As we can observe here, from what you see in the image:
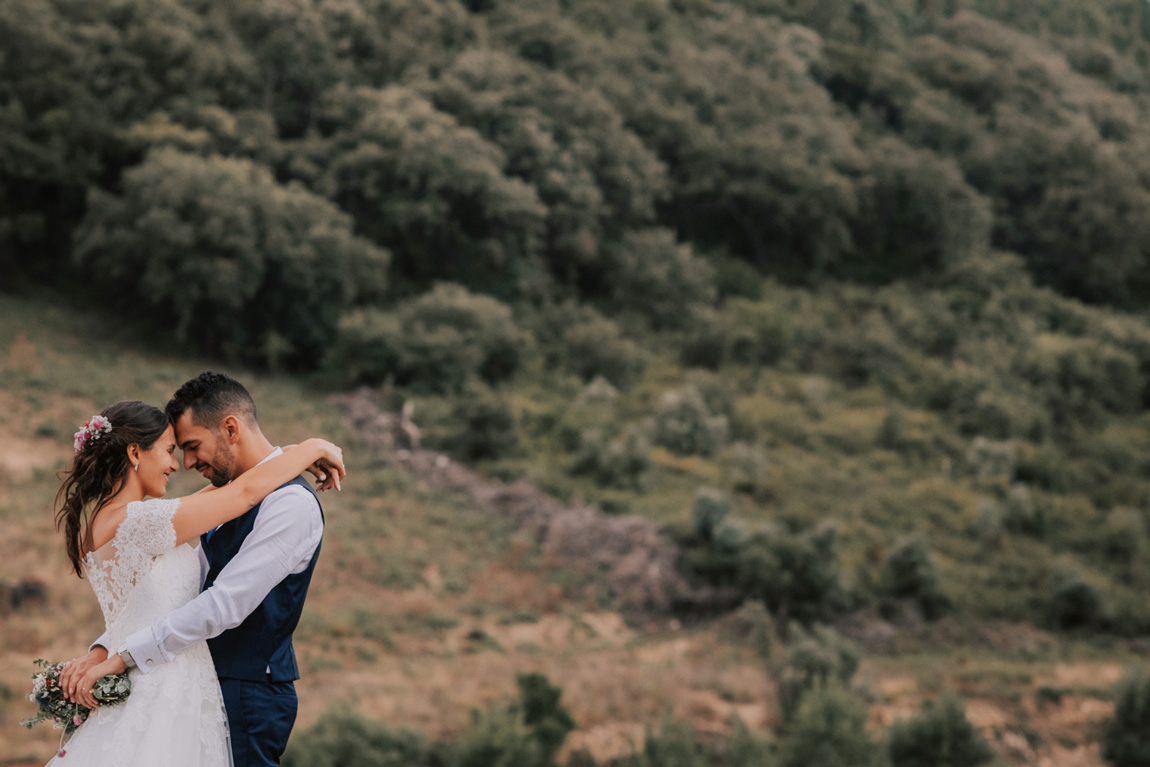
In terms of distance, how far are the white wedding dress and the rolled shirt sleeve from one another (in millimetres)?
99

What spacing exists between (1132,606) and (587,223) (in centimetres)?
1772

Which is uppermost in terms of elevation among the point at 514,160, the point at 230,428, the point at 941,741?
the point at 230,428

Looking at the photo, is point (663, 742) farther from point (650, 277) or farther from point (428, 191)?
point (650, 277)

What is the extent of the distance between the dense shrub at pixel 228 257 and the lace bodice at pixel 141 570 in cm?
2003

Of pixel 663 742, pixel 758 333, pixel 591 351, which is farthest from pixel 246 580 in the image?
pixel 758 333

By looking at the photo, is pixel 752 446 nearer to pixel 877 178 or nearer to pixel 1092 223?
pixel 877 178

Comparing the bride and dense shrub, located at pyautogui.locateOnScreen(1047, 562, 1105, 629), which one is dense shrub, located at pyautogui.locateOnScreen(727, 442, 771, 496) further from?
the bride

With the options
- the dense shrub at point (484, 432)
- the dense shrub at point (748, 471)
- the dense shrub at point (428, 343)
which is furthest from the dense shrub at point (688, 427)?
the dense shrub at point (428, 343)

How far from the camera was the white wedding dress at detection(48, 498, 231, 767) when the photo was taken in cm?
240

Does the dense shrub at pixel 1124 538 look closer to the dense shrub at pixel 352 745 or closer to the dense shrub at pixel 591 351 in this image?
the dense shrub at pixel 591 351

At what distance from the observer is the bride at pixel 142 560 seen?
2396 mm

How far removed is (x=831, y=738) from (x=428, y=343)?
14714 millimetres

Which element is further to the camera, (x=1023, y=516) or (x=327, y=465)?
(x=1023, y=516)

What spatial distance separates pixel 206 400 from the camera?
2.47 m
